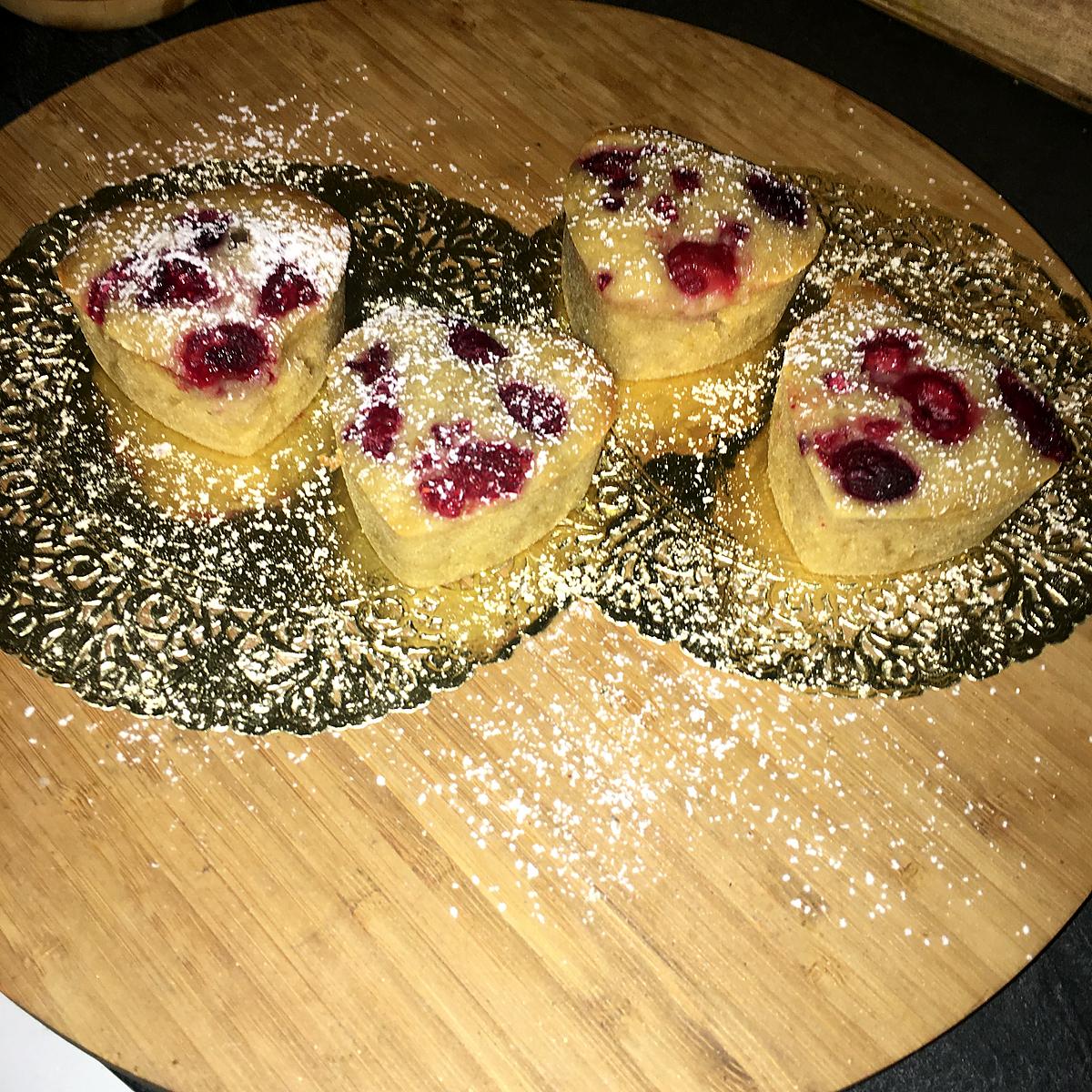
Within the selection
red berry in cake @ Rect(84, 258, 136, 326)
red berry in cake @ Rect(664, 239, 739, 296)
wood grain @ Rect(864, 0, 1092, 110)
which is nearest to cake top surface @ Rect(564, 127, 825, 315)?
red berry in cake @ Rect(664, 239, 739, 296)

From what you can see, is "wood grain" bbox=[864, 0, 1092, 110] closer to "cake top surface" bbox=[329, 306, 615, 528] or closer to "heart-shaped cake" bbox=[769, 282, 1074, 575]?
"heart-shaped cake" bbox=[769, 282, 1074, 575]

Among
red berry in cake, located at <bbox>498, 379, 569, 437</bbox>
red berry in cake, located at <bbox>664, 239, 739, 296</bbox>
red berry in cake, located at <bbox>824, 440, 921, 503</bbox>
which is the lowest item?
red berry in cake, located at <bbox>498, 379, 569, 437</bbox>

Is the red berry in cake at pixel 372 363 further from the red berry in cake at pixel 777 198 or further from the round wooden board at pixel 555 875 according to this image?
the red berry in cake at pixel 777 198

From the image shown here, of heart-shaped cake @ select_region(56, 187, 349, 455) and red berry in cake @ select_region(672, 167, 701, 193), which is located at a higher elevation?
red berry in cake @ select_region(672, 167, 701, 193)

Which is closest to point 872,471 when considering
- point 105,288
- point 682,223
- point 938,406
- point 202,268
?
point 938,406

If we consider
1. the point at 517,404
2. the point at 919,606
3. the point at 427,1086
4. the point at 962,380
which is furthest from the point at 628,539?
the point at 427,1086

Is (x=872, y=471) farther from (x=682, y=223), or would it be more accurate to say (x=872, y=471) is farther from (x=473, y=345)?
(x=473, y=345)
